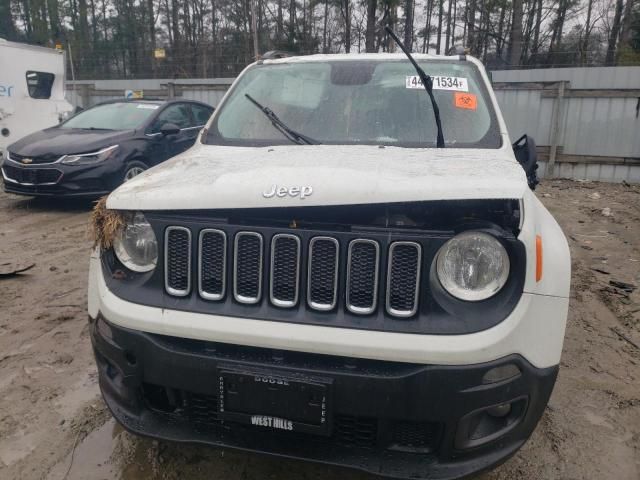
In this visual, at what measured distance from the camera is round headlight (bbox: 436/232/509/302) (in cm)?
183

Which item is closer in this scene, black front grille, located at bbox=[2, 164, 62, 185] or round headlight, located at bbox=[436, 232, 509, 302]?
round headlight, located at bbox=[436, 232, 509, 302]

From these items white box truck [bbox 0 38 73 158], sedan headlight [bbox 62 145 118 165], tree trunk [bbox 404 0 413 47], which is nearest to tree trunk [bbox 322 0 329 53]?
tree trunk [bbox 404 0 413 47]

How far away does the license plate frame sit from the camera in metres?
1.83

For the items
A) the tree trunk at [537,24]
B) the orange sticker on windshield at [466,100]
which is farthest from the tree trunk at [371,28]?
the orange sticker on windshield at [466,100]

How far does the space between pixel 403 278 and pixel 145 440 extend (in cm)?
163

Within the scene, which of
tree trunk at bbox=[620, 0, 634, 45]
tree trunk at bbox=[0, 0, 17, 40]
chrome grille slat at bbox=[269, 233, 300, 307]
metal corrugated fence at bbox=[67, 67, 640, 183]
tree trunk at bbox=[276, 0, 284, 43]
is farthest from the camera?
tree trunk at bbox=[0, 0, 17, 40]

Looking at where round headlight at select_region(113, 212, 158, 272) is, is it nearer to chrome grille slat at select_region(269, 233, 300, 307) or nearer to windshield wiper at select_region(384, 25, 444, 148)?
chrome grille slat at select_region(269, 233, 300, 307)

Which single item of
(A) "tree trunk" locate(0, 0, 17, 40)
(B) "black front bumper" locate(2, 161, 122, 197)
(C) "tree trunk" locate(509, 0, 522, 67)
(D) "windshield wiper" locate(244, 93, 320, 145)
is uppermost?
(A) "tree trunk" locate(0, 0, 17, 40)

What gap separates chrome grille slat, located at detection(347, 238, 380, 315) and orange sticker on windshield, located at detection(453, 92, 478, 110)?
1662 mm

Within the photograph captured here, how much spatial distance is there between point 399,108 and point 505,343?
1800mm

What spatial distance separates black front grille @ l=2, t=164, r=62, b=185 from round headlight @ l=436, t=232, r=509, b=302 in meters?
6.63

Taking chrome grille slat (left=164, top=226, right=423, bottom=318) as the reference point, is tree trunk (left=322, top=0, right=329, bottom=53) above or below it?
above

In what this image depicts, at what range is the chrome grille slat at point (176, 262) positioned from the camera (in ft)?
6.53

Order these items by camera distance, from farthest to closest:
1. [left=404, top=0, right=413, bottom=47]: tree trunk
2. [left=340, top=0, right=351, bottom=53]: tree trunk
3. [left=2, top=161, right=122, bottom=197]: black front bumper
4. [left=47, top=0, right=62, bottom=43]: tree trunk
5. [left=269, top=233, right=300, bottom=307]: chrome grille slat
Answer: [left=47, top=0, right=62, bottom=43]: tree trunk, [left=340, top=0, right=351, bottom=53]: tree trunk, [left=404, top=0, right=413, bottom=47]: tree trunk, [left=2, top=161, right=122, bottom=197]: black front bumper, [left=269, top=233, right=300, bottom=307]: chrome grille slat
